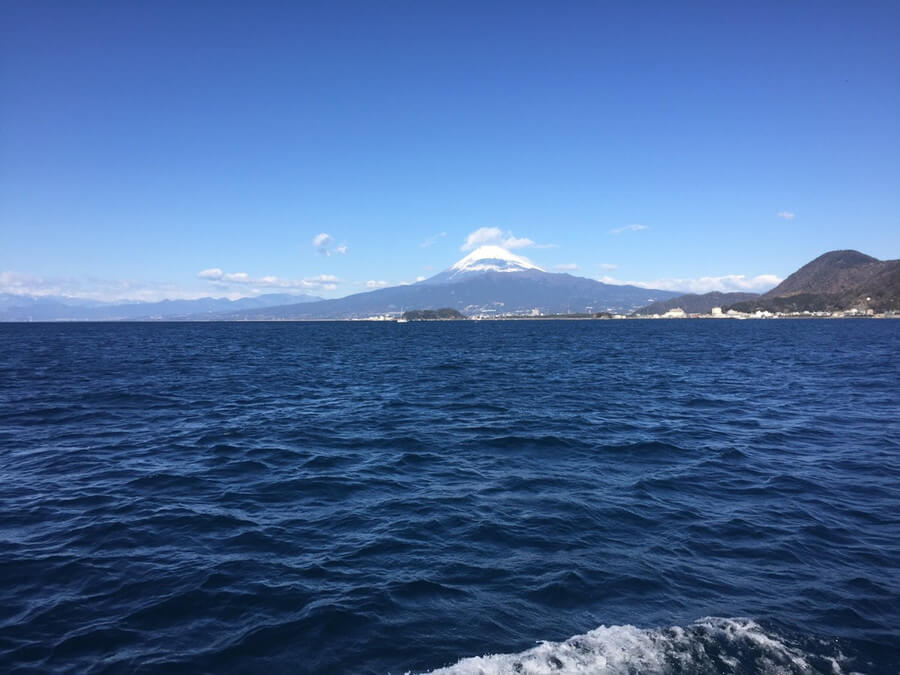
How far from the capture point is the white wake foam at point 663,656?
676 cm

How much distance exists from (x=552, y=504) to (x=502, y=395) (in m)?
18.2

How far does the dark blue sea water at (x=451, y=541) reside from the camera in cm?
734

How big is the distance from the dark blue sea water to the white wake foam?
0.04m

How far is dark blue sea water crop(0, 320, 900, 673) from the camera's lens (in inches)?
289

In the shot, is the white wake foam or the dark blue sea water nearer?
the white wake foam

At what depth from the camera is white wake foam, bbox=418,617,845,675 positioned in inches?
266

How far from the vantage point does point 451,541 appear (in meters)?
10.9

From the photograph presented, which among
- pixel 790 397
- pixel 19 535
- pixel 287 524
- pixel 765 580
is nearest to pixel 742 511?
pixel 765 580

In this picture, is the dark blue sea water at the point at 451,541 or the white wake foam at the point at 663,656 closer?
the white wake foam at the point at 663,656

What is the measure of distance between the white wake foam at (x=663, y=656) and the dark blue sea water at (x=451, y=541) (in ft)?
0.12

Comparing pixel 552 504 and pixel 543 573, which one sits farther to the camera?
pixel 552 504

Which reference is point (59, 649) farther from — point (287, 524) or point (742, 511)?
point (742, 511)

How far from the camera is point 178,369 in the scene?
44.9m

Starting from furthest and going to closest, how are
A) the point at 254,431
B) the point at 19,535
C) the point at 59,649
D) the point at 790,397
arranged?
the point at 790,397 → the point at 254,431 → the point at 19,535 → the point at 59,649
